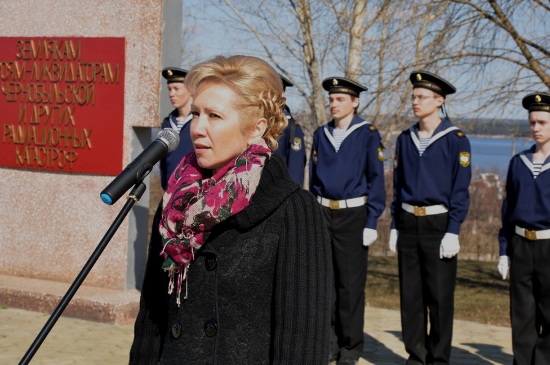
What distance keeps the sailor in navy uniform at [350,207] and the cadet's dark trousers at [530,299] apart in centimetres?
114

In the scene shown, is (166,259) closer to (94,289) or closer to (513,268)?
(513,268)

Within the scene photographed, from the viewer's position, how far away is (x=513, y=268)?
20.8 feet

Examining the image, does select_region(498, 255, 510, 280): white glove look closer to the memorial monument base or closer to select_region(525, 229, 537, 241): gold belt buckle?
select_region(525, 229, 537, 241): gold belt buckle

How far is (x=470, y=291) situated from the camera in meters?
13.6

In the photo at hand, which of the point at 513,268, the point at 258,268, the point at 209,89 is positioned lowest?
Answer: the point at 513,268

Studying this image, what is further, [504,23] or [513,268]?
[504,23]

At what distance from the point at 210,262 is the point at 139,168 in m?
0.32

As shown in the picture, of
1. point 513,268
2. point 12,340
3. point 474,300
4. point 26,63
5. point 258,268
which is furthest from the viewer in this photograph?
point 474,300

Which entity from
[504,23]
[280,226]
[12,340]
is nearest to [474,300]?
[504,23]

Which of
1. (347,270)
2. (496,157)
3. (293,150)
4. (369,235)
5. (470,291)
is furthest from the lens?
(496,157)

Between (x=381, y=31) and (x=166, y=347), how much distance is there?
11.1 metres

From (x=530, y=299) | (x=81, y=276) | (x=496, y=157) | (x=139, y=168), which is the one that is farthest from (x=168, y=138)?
(x=496, y=157)

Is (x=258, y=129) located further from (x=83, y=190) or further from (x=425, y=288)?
(x=83, y=190)

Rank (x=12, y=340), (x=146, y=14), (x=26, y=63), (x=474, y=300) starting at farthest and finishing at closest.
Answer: (x=474, y=300) < (x=26, y=63) < (x=146, y=14) < (x=12, y=340)
